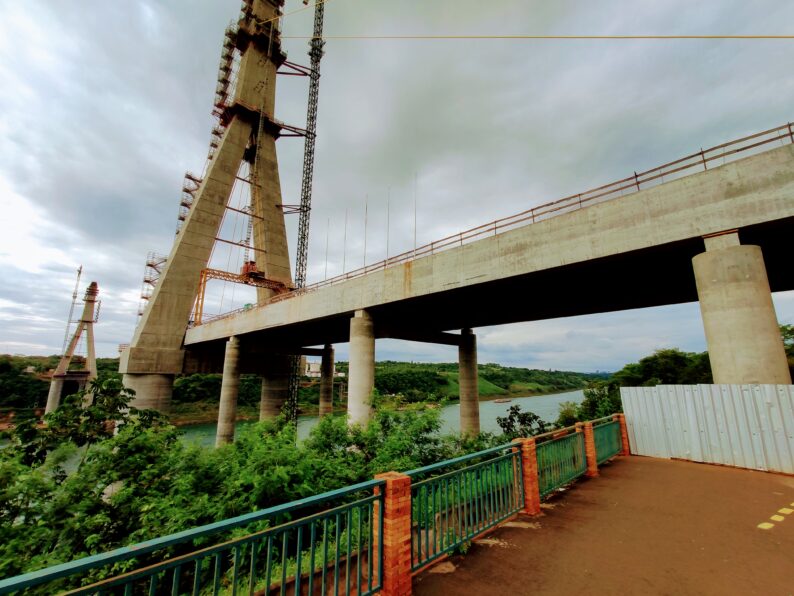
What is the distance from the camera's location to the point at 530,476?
265 inches

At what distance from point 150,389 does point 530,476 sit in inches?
1142

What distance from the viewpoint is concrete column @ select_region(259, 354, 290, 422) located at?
33312 millimetres

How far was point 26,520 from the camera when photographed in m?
6.92

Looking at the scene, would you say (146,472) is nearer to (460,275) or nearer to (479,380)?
(460,275)

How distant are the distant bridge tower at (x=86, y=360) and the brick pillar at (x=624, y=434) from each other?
56659 mm

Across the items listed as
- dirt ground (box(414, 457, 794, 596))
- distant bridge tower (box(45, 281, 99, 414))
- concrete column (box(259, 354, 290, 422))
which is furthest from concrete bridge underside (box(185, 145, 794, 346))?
distant bridge tower (box(45, 281, 99, 414))

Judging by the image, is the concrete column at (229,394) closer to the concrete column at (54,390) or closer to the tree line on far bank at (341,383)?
the tree line on far bank at (341,383)

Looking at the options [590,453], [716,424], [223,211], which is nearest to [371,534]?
[590,453]

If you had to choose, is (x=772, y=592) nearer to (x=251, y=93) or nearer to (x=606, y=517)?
(x=606, y=517)

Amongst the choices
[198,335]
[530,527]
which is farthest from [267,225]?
[530,527]

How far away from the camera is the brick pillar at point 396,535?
13.9 feet

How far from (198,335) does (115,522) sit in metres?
23.5

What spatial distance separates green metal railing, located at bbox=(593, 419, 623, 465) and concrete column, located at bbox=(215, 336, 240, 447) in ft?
80.9

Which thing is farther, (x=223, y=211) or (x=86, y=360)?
(x=86, y=360)
